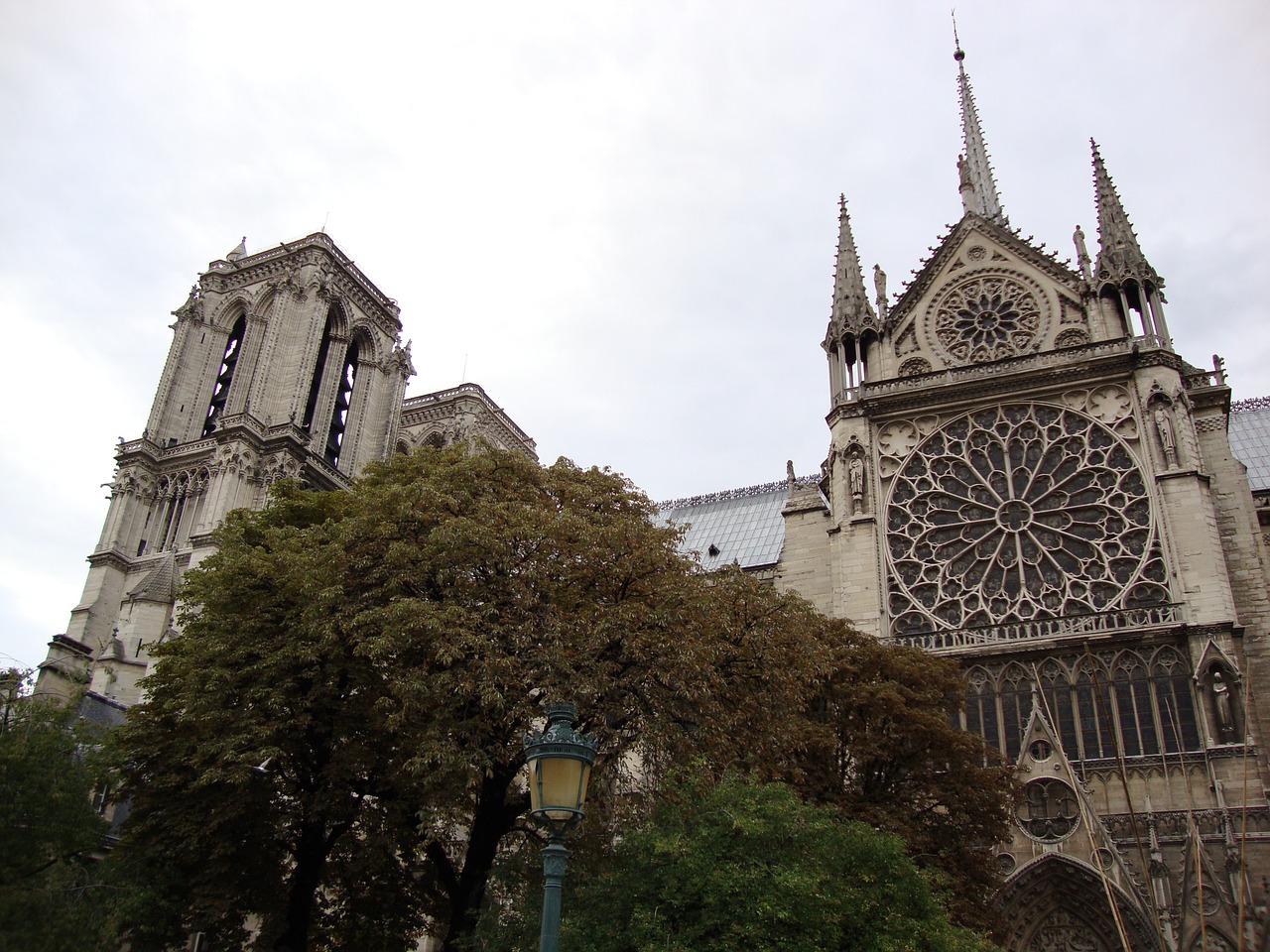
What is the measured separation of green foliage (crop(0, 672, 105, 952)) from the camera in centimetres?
1630

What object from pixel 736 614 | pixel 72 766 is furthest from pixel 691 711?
pixel 72 766

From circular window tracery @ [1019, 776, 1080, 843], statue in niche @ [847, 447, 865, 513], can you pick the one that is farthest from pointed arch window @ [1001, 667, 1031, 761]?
statue in niche @ [847, 447, 865, 513]

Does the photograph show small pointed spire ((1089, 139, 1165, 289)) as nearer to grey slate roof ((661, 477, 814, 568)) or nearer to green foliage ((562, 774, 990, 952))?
grey slate roof ((661, 477, 814, 568))

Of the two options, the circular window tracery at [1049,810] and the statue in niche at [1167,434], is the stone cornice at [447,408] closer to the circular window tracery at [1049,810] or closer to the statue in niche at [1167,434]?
the statue in niche at [1167,434]

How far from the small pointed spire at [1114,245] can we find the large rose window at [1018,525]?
5.07 m

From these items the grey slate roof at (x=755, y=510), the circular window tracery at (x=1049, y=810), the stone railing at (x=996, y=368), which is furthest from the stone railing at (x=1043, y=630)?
the grey slate roof at (x=755, y=510)

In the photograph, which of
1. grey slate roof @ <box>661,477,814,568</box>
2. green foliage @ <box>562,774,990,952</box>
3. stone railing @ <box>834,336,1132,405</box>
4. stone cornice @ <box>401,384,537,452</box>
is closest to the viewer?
green foliage @ <box>562,774,990,952</box>

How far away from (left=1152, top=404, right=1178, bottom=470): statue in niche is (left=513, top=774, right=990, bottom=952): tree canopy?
18.2 m

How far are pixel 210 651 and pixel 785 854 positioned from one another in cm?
1131

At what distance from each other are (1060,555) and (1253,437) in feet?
64.5

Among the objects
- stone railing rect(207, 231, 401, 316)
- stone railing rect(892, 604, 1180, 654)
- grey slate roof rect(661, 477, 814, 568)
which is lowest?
stone railing rect(892, 604, 1180, 654)

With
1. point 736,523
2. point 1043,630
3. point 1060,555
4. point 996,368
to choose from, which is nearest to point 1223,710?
point 1043,630

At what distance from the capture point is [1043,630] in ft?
95.6

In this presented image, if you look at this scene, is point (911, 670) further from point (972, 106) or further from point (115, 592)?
point (115, 592)
